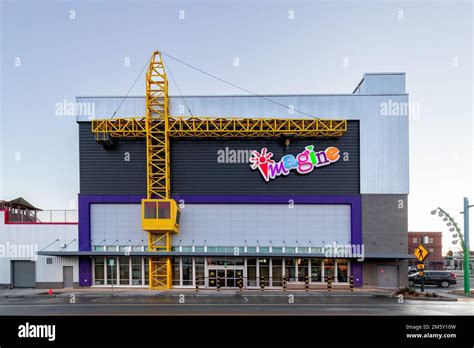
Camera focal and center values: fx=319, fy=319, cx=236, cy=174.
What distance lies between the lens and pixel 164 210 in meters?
24.1

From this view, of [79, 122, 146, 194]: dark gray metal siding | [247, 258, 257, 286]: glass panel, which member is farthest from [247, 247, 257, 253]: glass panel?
[79, 122, 146, 194]: dark gray metal siding

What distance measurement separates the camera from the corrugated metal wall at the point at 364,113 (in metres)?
26.0

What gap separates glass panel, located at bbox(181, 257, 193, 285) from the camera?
25.4 m

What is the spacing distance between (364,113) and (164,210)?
17.9 m

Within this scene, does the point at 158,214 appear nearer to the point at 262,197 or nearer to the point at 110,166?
the point at 110,166

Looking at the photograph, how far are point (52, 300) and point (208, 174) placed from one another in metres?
13.7

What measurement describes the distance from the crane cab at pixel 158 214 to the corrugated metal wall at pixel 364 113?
7.51 m

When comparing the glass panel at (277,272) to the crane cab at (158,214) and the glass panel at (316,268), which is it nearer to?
the glass panel at (316,268)

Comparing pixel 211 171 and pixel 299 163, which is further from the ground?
pixel 299 163

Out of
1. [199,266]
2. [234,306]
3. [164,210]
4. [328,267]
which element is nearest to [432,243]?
[328,267]

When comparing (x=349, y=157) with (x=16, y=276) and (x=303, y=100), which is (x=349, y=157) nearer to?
(x=303, y=100)

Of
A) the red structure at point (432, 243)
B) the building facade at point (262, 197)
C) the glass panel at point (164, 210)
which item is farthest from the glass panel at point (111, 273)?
the red structure at point (432, 243)
